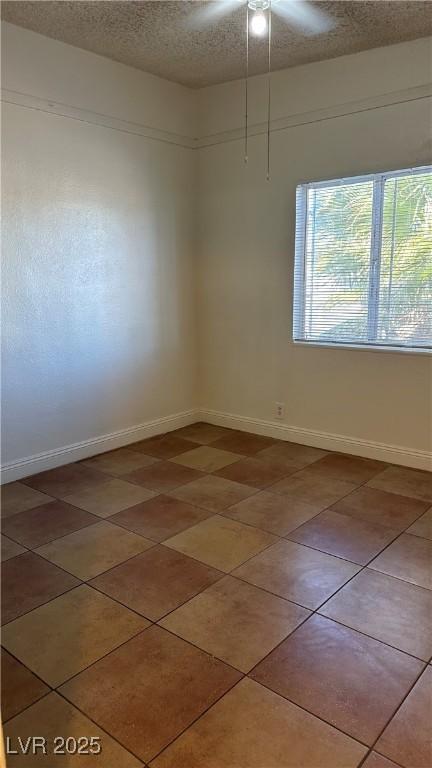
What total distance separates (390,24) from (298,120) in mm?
896

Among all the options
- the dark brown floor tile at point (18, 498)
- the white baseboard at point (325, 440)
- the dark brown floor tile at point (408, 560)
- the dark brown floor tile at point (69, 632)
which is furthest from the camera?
the white baseboard at point (325, 440)

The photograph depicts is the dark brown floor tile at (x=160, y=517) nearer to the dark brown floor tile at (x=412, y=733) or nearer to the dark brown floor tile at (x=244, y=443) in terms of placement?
the dark brown floor tile at (x=244, y=443)

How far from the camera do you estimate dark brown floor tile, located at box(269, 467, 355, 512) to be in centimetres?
324

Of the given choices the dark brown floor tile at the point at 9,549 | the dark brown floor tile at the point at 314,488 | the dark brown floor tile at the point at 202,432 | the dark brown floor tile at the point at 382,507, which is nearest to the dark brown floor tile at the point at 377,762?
the dark brown floor tile at the point at 382,507

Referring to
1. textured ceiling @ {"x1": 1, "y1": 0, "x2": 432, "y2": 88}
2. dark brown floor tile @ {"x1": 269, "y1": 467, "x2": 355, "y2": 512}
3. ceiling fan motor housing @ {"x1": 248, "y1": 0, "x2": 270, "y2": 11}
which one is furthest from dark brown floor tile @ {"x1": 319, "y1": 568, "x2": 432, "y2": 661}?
textured ceiling @ {"x1": 1, "y1": 0, "x2": 432, "y2": 88}

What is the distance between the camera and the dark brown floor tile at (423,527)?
9.17ft

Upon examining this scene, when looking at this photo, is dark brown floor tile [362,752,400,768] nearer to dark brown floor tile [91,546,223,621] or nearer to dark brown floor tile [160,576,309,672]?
dark brown floor tile [160,576,309,672]

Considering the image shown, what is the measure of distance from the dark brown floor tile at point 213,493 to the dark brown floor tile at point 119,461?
0.52 metres

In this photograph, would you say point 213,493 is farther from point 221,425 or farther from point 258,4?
point 258,4

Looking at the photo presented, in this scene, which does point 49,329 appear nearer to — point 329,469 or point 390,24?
point 329,469

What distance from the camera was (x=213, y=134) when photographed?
14.5 feet

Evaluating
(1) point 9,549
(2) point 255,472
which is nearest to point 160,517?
(1) point 9,549

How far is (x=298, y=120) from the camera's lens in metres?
3.92

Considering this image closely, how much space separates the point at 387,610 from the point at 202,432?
2.64m
